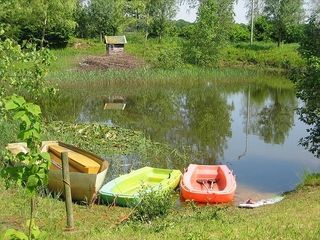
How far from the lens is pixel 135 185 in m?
12.9

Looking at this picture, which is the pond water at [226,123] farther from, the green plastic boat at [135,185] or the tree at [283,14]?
the tree at [283,14]

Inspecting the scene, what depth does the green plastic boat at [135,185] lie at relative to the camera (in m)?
11.8

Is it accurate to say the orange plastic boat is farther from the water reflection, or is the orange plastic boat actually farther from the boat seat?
the water reflection

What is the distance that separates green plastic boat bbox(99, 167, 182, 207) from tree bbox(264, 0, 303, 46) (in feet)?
137

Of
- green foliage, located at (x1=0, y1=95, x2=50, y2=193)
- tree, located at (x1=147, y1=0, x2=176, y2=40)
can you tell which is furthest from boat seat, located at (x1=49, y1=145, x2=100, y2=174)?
tree, located at (x1=147, y1=0, x2=176, y2=40)

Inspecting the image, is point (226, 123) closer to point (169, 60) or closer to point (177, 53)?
point (169, 60)

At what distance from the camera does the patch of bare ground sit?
3731 cm

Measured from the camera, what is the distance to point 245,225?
24.3 feet

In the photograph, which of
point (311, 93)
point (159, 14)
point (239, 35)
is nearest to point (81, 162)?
point (311, 93)

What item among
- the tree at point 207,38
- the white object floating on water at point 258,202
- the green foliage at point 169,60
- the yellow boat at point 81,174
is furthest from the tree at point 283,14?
the yellow boat at point 81,174

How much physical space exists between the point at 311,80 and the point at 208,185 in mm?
3933

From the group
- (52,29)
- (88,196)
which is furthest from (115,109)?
(52,29)

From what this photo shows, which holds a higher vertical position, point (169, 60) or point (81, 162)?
point (169, 60)

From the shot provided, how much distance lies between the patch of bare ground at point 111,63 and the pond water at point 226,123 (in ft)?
12.5
